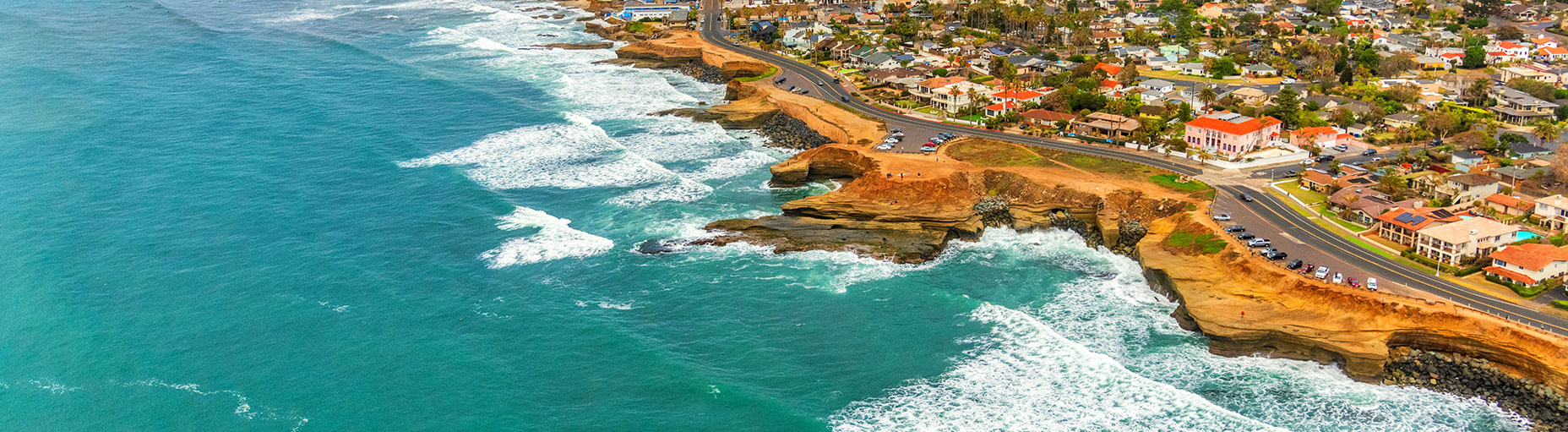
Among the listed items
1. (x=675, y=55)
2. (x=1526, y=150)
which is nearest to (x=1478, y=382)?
(x=1526, y=150)

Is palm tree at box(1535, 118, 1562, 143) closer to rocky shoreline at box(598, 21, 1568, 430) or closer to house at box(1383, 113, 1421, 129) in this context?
house at box(1383, 113, 1421, 129)

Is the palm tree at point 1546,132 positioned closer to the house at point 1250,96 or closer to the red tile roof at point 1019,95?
the house at point 1250,96

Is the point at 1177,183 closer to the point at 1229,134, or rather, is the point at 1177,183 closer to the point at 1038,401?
the point at 1229,134

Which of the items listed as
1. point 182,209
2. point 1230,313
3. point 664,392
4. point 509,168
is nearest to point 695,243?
point 664,392

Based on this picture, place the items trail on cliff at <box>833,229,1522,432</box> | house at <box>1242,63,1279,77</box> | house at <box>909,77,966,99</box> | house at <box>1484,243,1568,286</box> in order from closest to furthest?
trail on cliff at <box>833,229,1522,432</box> → house at <box>1484,243,1568,286</box> → house at <box>909,77,966,99</box> → house at <box>1242,63,1279,77</box>

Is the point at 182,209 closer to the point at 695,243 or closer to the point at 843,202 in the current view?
the point at 695,243

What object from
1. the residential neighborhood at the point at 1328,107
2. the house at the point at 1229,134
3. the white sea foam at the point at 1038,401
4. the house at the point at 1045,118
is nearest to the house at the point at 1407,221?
the residential neighborhood at the point at 1328,107

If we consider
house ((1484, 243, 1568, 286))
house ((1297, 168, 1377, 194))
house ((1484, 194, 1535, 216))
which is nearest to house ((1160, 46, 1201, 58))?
house ((1297, 168, 1377, 194))
